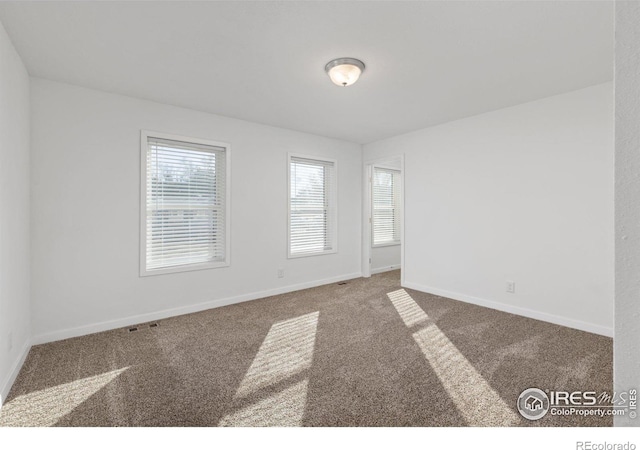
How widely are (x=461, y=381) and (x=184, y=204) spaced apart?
3372 mm

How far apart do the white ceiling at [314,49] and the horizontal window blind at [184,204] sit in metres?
0.62

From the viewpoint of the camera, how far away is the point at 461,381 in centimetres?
210

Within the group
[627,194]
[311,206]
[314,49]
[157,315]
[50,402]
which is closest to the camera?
[627,194]

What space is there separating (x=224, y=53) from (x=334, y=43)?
0.89 meters

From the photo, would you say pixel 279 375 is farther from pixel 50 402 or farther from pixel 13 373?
pixel 13 373

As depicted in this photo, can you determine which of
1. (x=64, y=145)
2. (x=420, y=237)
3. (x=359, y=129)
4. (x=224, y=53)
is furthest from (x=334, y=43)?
(x=420, y=237)

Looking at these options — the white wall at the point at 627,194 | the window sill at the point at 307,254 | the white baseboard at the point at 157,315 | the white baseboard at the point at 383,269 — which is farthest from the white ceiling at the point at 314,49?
the white baseboard at the point at 383,269

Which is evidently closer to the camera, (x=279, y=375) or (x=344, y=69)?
(x=279, y=375)

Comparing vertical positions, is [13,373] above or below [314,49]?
below

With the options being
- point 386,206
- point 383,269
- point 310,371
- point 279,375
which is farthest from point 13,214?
point 386,206

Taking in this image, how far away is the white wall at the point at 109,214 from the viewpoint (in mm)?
2836

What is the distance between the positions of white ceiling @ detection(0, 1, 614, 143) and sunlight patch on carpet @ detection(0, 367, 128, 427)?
2488mm

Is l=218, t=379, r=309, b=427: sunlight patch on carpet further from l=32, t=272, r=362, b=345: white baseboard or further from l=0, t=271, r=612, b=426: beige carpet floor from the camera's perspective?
l=32, t=272, r=362, b=345: white baseboard

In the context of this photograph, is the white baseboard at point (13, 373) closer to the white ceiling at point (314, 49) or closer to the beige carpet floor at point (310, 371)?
the beige carpet floor at point (310, 371)
